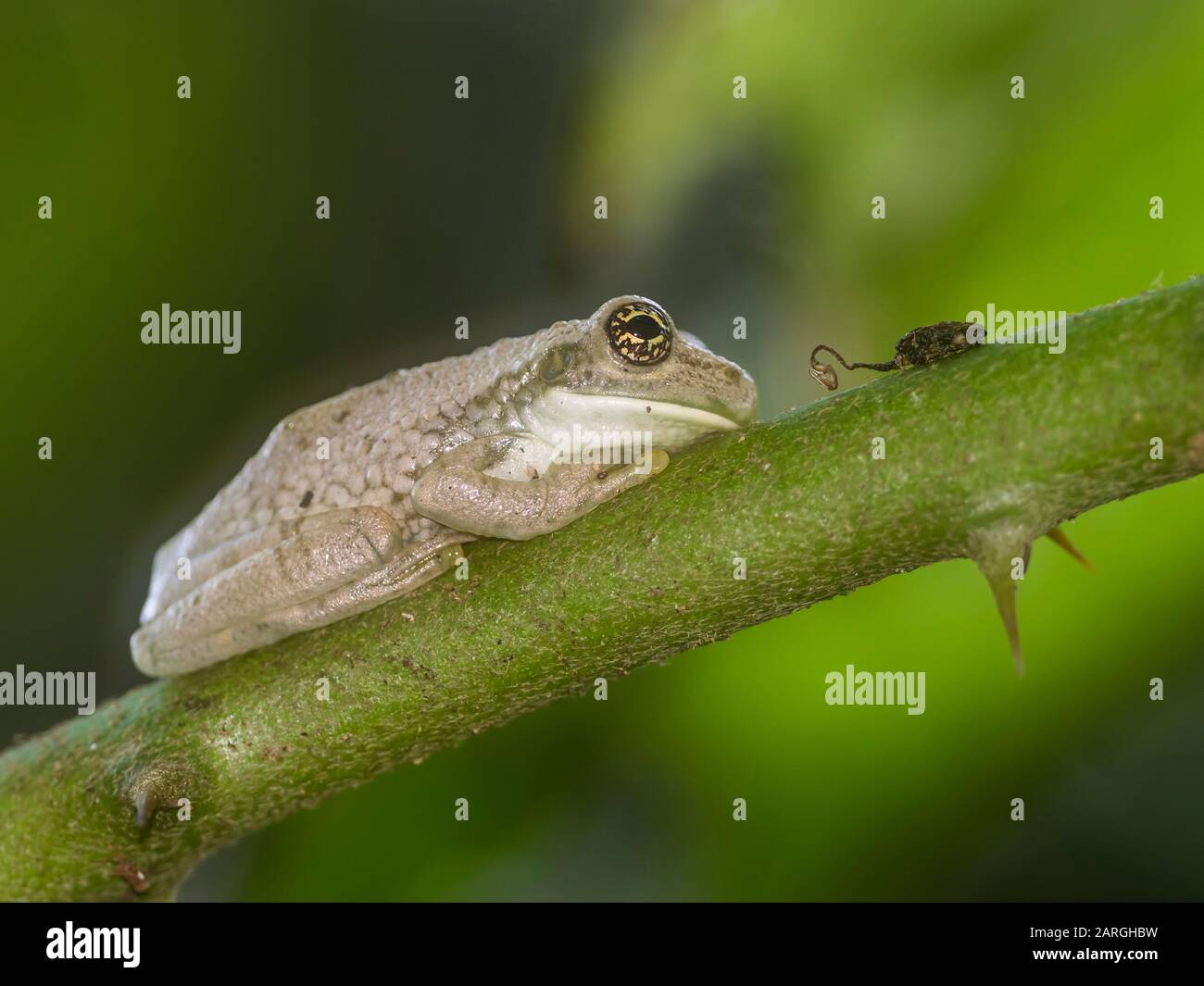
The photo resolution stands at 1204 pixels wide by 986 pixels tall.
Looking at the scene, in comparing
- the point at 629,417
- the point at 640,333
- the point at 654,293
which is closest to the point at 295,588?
the point at 629,417

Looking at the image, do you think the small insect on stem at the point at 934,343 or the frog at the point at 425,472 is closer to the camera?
the small insect on stem at the point at 934,343

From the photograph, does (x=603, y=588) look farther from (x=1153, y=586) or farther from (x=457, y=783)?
(x=457, y=783)

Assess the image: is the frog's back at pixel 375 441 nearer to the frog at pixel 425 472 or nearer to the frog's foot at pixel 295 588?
the frog at pixel 425 472

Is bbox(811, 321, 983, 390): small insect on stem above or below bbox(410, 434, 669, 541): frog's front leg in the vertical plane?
above

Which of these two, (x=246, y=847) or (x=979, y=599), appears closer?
(x=979, y=599)

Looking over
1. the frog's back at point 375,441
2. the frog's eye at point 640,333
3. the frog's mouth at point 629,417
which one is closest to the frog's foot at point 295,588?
the frog's back at point 375,441

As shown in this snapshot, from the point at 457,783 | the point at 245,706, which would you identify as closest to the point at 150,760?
the point at 245,706

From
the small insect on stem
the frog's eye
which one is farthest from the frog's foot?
Answer: the small insect on stem

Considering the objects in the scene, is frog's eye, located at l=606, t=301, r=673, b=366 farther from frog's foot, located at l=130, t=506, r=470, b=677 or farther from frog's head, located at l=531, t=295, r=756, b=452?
frog's foot, located at l=130, t=506, r=470, b=677
